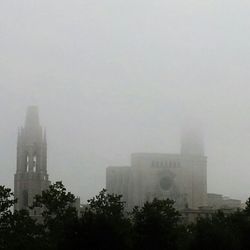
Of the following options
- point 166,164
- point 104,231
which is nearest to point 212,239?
point 104,231

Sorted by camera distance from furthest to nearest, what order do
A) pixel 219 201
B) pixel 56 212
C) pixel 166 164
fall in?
pixel 219 201 < pixel 166 164 < pixel 56 212

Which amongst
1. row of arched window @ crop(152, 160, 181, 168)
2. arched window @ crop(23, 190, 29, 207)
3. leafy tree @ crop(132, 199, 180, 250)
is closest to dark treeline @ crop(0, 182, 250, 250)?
leafy tree @ crop(132, 199, 180, 250)

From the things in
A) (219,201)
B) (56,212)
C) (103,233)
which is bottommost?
(103,233)

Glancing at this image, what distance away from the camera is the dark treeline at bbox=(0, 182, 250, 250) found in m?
46.2

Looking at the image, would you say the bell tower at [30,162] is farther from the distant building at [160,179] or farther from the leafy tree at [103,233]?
the leafy tree at [103,233]

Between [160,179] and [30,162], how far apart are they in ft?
91.7

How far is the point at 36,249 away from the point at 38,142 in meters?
80.2

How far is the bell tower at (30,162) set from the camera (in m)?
124

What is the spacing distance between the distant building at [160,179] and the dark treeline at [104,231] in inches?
3190

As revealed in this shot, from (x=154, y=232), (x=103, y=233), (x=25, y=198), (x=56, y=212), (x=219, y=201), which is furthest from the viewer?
(x=219, y=201)

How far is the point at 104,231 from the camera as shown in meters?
46.2

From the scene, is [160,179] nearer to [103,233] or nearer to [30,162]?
[30,162]

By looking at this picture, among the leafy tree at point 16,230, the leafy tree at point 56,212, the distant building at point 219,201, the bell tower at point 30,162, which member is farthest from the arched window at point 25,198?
the leafy tree at point 16,230

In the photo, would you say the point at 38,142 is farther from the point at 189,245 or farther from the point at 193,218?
the point at 189,245
